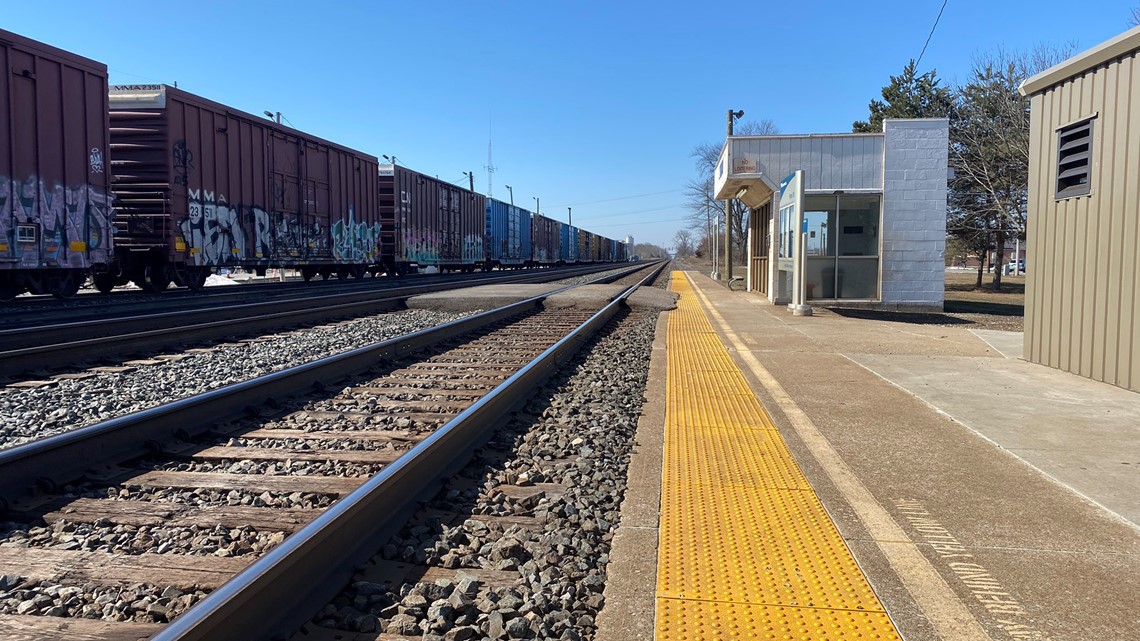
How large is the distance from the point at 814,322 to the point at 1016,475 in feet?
30.5

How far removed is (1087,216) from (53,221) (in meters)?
15.7

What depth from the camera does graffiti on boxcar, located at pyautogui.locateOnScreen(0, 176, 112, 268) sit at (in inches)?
482

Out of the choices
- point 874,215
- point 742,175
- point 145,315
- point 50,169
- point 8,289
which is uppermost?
point 742,175

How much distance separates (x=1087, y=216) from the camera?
7.30m

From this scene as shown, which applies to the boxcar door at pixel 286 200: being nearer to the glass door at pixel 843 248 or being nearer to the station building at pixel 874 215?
the station building at pixel 874 215

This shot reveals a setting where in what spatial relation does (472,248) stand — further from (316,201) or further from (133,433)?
(133,433)

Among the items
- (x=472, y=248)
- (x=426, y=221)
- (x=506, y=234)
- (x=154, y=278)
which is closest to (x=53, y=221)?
(x=154, y=278)

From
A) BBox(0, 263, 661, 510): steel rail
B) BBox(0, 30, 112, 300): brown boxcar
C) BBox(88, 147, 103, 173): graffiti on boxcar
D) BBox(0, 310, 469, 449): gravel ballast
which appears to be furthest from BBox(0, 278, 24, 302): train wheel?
BBox(0, 263, 661, 510): steel rail

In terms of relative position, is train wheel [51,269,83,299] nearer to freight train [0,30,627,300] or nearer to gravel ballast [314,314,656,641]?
freight train [0,30,627,300]

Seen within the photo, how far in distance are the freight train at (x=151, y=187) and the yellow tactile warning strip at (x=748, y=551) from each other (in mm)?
12954

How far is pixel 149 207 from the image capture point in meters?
15.8

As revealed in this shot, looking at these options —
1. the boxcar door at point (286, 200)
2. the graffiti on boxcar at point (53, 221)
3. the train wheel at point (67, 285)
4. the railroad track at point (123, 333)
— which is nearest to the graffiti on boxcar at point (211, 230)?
the boxcar door at point (286, 200)

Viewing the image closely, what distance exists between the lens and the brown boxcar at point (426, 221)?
28.9 meters

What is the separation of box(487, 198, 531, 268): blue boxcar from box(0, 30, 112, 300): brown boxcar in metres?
29.1
